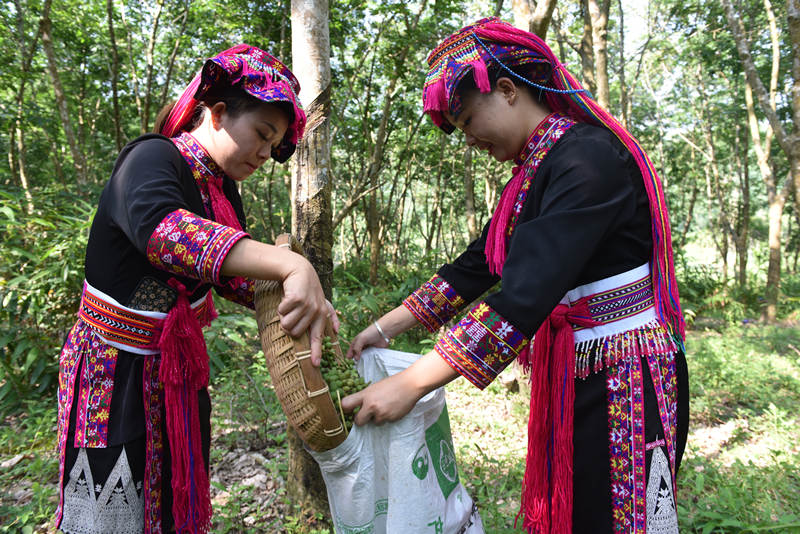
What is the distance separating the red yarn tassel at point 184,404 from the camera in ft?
4.35

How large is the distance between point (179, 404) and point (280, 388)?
384 millimetres

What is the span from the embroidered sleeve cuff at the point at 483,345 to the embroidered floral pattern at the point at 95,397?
970 mm

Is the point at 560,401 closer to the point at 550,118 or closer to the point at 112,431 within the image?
the point at 550,118

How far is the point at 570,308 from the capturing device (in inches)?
50.0

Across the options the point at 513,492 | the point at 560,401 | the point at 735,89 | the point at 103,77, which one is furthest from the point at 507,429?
the point at 735,89

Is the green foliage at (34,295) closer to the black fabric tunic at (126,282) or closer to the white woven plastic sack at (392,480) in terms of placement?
the black fabric tunic at (126,282)

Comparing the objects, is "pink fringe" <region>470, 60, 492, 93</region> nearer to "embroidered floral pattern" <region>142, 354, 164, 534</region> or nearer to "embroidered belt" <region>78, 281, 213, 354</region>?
"embroidered belt" <region>78, 281, 213, 354</region>

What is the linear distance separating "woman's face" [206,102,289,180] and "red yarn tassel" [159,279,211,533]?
42 cm

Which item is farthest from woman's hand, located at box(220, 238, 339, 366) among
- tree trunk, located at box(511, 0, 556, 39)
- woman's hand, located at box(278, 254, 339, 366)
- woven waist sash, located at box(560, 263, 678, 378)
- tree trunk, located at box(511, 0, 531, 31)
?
tree trunk, located at box(511, 0, 531, 31)

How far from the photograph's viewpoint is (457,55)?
52.8 inches

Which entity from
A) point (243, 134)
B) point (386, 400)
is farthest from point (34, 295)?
point (386, 400)

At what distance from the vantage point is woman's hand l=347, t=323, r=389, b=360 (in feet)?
5.62

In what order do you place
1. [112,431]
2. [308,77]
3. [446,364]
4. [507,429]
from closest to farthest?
[446,364] → [112,431] → [308,77] → [507,429]

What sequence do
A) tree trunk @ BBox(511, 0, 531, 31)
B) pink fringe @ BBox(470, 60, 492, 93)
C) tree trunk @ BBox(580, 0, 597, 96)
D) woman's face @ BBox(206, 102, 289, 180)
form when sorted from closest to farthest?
pink fringe @ BBox(470, 60, 492, 93), woman's face @ BBox(206, 102, 289, 180), tree trunk @ BBox(511, 0, 531, 31), tree trunk @ BBox(580, 0, 597, 96)
